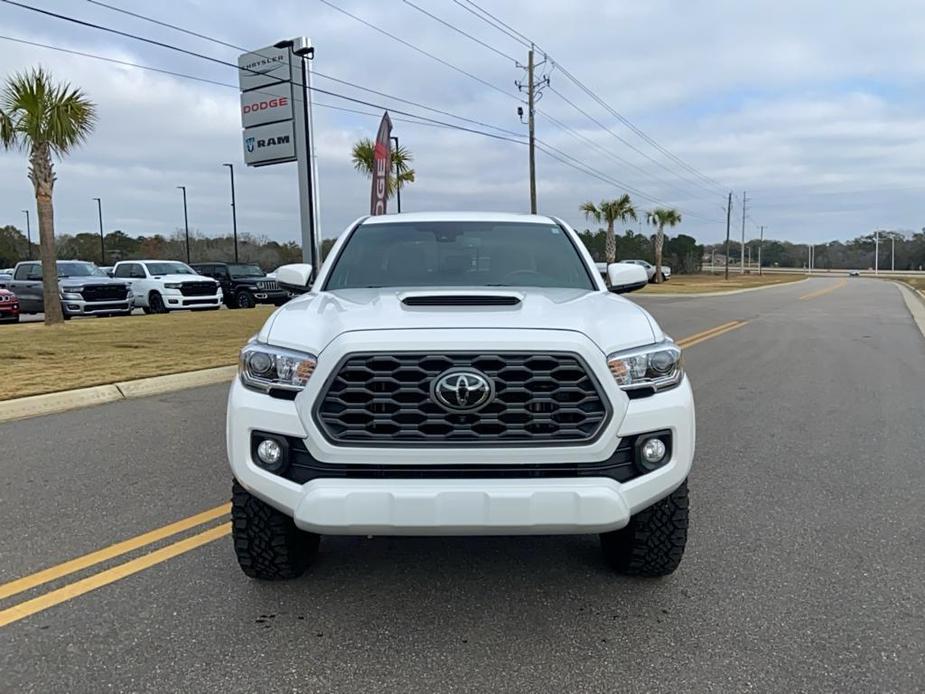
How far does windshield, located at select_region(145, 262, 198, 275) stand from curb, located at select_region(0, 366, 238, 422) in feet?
49.7

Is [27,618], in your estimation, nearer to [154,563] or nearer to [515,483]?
[154,563]

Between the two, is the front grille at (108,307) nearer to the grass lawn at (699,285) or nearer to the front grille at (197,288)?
the front grille at (197,288)

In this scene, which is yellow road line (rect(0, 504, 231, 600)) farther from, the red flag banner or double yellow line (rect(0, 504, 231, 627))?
the red flag banner

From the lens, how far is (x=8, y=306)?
1961cm

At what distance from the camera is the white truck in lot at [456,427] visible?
277 cm

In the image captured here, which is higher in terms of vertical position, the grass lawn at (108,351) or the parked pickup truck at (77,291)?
the parked pickup truck at (77,291)

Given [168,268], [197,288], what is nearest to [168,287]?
[197,288]

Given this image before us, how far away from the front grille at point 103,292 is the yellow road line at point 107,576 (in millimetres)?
18753

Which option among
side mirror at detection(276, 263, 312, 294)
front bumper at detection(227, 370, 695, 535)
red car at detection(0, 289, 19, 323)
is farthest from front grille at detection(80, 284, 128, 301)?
front bumper at detection(227, 370, 695, 535)

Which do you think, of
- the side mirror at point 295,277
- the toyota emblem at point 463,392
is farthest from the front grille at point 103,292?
the toyota emblem at point 463,392

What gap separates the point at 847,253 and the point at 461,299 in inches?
6387

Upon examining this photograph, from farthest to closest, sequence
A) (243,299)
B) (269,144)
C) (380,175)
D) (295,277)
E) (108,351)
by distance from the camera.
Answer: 1. (243,299)
2. (269,144)
3. (380,175)
4. (108,351)
5. (295,277)

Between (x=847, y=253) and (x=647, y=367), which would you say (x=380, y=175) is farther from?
(x=847, y=253)


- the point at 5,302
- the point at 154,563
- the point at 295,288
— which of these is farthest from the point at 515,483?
the point at 5,302
